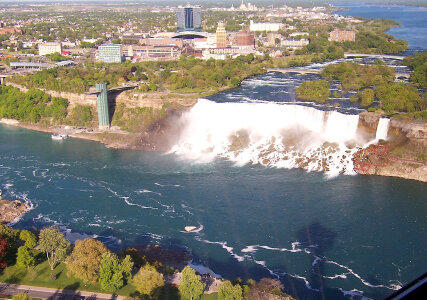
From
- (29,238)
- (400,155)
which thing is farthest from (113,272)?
(400,155)

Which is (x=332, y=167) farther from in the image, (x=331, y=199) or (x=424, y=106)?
(x=424, y=106)

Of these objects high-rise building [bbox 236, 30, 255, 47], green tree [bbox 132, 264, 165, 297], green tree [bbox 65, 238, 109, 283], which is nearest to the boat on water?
green tree [bbox 65, 238, 109, 283]

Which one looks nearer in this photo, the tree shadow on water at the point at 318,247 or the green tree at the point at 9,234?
the tree shadow on water at the point at 318,247

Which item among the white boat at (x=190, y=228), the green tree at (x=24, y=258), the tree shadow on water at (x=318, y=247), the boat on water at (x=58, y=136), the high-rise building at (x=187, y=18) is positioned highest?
the high-rise building at (x=187, y=18)

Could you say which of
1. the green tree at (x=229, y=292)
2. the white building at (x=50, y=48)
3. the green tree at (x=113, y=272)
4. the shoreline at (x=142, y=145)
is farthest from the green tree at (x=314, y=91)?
the white building at (x=50, y=48)

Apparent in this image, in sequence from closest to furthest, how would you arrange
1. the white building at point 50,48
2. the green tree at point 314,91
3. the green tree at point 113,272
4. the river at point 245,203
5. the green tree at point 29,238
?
1. the green tree at point 113,272
2. the river at point 245,203
3. the green tree at point 29,238
4. the green tree at point 314,91
5. the white building at point 50,48

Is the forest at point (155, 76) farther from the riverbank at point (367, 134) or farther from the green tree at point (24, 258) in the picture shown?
the green tree at point (24, 258)
